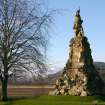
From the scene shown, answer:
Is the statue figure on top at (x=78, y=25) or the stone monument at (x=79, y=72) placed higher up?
the statue figure on top at (x=78, y=25)

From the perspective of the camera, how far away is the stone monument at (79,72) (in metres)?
50.8

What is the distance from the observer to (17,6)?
5241cm

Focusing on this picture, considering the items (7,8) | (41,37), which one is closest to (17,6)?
(7,8)

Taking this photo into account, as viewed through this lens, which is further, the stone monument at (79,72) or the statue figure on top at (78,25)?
the statue figure on top at (78,25)

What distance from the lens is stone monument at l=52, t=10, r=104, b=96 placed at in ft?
167

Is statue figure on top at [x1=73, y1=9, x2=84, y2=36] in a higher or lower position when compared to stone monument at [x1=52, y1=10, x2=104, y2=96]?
higher

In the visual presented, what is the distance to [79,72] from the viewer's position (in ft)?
170

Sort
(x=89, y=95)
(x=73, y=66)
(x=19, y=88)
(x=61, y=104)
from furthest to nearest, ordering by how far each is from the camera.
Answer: (x=19, y=88) → (x=73, y=66) → (x=89, y=95) → (x=61, y=104)

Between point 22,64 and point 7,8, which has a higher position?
point 7,8

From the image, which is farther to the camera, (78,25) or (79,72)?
(78,25)

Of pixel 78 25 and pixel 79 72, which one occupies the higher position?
pixel 78 25

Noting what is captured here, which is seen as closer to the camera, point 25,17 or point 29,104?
point 29,104

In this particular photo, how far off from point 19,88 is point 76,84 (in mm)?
35292

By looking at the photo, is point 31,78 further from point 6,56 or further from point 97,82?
point 97,82
